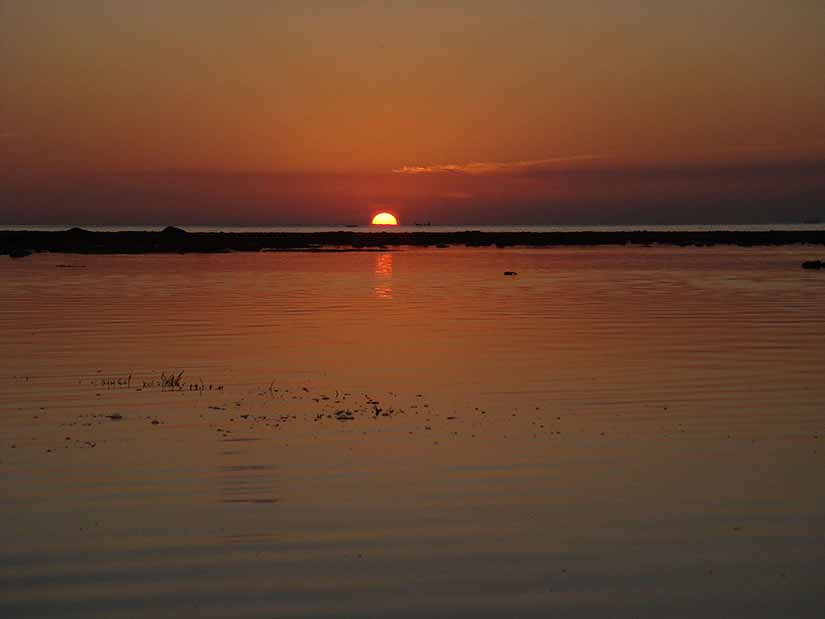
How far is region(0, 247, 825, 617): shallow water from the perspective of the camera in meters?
9.92

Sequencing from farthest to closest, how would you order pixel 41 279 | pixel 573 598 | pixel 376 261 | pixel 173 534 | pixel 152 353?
pixel 376 261 < pixel 41 279 < pixel 152 353 < pixel 173 534 < pixel 573 598

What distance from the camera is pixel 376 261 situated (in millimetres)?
88375

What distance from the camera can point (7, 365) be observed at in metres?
24.3

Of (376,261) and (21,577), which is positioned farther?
(376,261)

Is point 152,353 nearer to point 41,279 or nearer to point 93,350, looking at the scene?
point 93,350

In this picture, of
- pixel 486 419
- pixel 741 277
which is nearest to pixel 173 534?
pixel 486 419

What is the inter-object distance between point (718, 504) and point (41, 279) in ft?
174

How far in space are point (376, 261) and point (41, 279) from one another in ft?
112

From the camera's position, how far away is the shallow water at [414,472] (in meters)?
9.92

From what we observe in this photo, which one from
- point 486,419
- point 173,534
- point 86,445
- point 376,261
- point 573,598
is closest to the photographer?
point 573,598

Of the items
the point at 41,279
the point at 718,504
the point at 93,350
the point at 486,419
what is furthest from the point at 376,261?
the point at 718,504

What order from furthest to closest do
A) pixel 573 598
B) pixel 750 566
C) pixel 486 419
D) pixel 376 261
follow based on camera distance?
pixel 376 261
pixel 486 419
pixel 750 566
pixel 573 598

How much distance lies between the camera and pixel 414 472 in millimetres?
14109

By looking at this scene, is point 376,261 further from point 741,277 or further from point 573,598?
point 573,598
